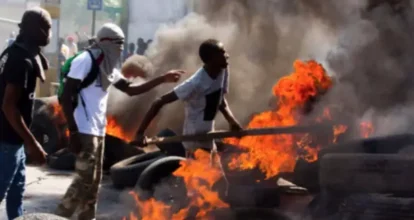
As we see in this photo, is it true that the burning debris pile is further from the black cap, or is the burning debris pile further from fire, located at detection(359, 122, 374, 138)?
the black cap

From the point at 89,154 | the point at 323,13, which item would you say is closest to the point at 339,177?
the point at 89,154

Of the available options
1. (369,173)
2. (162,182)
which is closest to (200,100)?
(162,182)

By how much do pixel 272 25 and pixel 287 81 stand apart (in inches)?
166

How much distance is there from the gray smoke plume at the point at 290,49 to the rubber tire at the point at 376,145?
1.72 m

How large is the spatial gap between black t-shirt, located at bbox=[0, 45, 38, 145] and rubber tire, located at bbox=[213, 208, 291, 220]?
1994 mm

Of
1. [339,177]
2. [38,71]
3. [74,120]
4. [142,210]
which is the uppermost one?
[38,71]

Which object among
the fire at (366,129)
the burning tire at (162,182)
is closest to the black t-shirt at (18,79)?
the burning tire at (162,182)

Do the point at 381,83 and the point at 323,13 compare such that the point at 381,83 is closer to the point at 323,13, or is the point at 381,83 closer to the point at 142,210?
the point at 323,13

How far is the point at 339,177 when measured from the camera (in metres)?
5.38

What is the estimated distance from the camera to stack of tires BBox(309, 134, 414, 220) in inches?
196

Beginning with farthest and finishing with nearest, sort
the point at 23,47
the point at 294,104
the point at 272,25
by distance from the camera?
1. the point at 272,25
2. the point at 294,104
3. the point at 23,47

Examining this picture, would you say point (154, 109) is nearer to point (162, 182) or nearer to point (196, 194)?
point (196, 194)

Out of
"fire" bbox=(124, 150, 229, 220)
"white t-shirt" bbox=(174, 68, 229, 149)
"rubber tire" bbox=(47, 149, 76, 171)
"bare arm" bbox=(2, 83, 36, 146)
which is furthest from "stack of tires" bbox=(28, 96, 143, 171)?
"bare arm" bbox=(2, 83, 36, 146)

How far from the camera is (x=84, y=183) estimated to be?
18.1 feet
